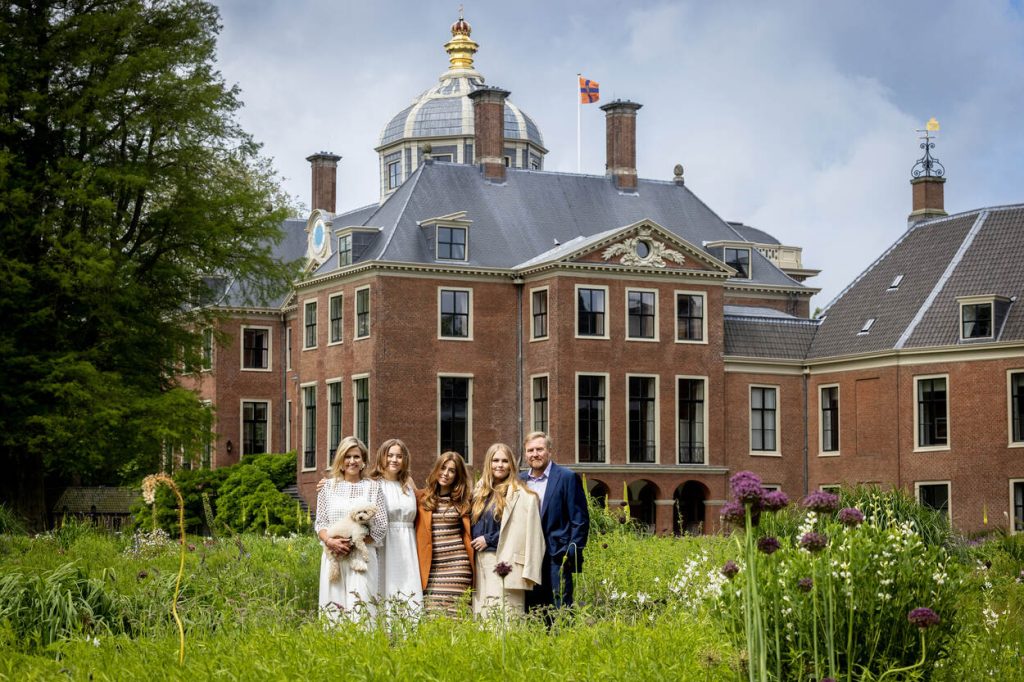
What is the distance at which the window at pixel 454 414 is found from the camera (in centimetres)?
4288

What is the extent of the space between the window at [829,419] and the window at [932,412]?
345 cm

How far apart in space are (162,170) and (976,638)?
2407cm

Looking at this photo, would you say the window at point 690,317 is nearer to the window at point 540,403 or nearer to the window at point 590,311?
the window at point 590,311

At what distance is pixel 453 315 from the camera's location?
4331cm

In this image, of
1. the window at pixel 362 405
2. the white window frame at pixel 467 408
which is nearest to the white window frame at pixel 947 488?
the white window frame at pixel 467 408

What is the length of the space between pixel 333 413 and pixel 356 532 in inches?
1309

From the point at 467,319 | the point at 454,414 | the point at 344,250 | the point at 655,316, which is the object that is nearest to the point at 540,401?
the point at 454,414

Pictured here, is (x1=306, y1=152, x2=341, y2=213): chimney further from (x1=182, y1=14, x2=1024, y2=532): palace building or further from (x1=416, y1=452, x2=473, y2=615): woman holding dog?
(x1=416, y1=452, x2=473, y2=615): woman holding dog

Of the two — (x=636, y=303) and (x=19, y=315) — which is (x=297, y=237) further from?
(x=19, y=315)

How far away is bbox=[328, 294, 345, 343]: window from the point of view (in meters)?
44.6

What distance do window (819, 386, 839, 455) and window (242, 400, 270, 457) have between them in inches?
779

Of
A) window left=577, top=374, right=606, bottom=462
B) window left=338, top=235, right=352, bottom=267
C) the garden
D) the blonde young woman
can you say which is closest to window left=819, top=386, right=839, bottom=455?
window left=577, top=374, right=606, bottom=462

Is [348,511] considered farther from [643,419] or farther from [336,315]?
[336,315]

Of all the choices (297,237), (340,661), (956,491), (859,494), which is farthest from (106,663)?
(297,237)
